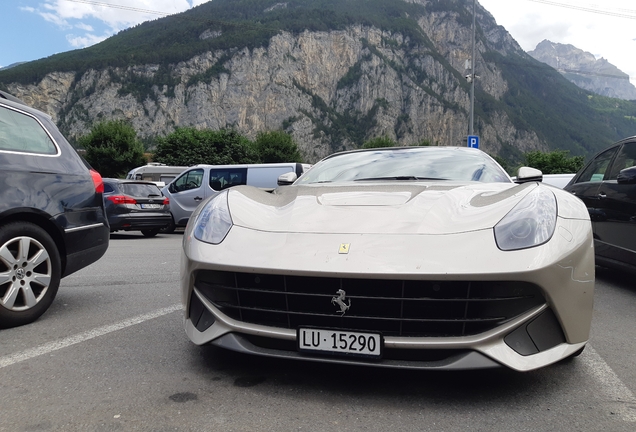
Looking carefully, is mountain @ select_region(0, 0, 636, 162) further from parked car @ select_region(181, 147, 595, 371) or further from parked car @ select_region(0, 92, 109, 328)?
parked car @ select_region(181, 147, 595, 371)

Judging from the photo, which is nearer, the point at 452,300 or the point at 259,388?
the point at 452,300

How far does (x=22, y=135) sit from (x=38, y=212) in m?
0.64

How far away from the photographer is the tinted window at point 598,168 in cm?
577

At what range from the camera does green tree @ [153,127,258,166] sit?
64062mm

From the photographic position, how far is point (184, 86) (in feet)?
370

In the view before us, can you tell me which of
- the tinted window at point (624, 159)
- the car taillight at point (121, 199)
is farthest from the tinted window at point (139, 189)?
the tinted window at point (624, 159)

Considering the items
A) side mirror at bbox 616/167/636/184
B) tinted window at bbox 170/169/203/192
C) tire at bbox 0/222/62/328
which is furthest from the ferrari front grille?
tinted window at bbox 170/169/203/192

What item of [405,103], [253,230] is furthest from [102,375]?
[405,103]

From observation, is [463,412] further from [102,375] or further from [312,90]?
Answer: [312,90]

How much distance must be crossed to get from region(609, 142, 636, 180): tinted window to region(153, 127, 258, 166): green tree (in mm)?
60154

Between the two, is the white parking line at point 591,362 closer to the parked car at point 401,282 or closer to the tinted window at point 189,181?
the parked car at point 401,282

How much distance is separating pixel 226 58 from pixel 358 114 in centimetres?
3296

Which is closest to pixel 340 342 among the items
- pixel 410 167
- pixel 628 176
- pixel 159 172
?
pixel 410 167

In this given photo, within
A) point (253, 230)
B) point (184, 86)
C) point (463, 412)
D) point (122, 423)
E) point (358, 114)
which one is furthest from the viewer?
point (358, 114)
